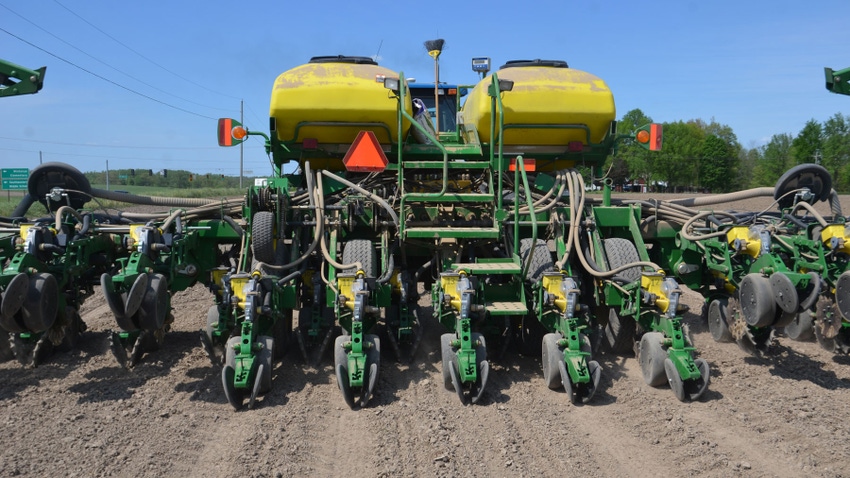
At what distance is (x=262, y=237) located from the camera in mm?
5625

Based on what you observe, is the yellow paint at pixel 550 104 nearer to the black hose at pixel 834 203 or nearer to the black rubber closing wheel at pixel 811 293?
the black hose at pixel 834 203

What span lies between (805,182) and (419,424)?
4.65 meters

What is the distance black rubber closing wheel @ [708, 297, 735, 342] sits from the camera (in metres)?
6.05

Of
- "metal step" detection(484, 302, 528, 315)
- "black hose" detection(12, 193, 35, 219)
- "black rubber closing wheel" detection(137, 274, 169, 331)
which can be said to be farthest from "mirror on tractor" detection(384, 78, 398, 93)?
"black hose" detection(12, 193, 35, 219)

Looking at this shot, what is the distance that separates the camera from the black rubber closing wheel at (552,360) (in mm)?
4891

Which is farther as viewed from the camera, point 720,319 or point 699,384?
point 720,319

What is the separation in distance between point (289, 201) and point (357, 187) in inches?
27.5

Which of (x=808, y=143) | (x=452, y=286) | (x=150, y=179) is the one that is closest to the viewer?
(x=452, y=286)

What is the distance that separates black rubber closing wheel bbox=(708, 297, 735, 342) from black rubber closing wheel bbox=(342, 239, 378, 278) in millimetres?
3016

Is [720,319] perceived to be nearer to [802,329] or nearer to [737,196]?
[802,329]

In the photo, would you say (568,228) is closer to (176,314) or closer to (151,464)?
(151,464)

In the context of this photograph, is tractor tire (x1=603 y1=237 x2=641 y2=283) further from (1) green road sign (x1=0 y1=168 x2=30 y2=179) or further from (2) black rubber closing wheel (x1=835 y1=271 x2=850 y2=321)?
(1) green road sign (x1=0 y1=168 x2=30 y2=179)

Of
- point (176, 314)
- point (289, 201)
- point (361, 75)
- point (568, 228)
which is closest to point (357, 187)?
point (289, 201)

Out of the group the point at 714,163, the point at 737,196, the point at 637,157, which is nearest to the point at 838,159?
the point at 714,163
